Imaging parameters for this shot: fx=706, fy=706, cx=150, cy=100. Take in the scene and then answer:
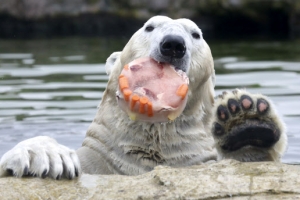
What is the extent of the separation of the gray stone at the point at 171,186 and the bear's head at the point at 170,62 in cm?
42

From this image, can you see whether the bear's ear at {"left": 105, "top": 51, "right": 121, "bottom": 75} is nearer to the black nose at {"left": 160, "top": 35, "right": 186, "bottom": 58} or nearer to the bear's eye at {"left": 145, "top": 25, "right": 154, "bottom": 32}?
the bear's eye at {"left": 145, "top": 25, "right": 154, "bottom": 32}

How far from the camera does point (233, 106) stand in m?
3.72

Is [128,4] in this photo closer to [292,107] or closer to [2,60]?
[2,60]

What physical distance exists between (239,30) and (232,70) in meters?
5.71

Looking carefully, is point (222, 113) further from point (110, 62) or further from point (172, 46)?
point (110, 62)

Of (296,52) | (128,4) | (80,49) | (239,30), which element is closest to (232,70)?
(296,52)

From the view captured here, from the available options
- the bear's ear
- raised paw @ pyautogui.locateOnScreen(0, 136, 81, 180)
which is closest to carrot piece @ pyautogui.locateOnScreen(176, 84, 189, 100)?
raised paw @ pyautogui.locateOnScreen(0, 136, 81, 180)

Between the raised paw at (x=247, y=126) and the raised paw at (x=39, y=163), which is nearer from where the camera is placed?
the raised paw at (x=39, y=163)

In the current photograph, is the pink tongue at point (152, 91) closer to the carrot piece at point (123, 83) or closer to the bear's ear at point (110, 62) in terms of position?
the carrot piece at point (123, 83)

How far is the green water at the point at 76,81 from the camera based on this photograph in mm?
5951

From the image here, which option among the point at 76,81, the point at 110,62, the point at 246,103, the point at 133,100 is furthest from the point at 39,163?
the point at 76,81

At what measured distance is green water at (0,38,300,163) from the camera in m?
5.95

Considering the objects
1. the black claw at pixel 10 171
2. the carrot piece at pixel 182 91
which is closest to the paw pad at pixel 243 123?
the carrot piece at pixel 182 91

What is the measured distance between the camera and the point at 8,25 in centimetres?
1393
